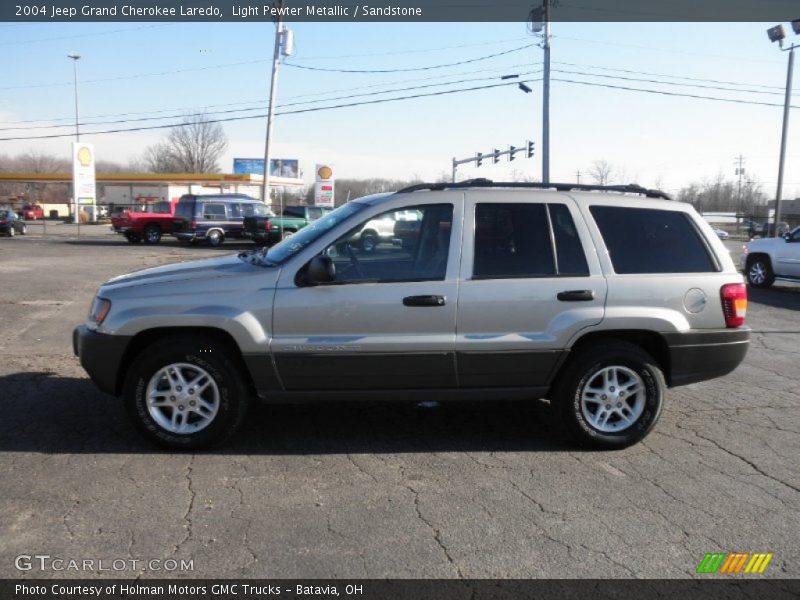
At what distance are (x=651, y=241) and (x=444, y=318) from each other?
5.59 ft

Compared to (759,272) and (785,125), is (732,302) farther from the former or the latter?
(785,125)

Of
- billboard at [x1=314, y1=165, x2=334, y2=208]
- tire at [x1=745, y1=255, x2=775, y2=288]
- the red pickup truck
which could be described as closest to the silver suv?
tire at [x1=745, y1=255, x2=775, y2=288]

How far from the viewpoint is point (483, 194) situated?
501cm

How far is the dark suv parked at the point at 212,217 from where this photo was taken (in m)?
28.6

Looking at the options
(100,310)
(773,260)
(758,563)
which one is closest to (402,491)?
(758,563)

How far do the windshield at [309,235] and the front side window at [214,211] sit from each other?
2443cm

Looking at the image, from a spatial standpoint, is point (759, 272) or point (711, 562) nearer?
point (711, 562)

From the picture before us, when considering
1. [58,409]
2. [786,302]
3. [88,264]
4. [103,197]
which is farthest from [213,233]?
[103,197]

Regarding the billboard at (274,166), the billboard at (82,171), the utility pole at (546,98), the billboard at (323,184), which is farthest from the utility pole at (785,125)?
the billboard at (274,166)

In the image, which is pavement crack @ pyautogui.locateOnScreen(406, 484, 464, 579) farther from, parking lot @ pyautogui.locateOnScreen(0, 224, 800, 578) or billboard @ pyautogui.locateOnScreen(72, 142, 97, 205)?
billboard @ pyautogui.locateOnScreen(72, 142, 97, 205)

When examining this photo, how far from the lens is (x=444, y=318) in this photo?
4746 millimetres

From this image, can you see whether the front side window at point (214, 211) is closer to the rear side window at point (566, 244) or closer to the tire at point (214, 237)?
the tire at point (214, 237)

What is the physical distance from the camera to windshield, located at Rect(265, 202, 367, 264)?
4902mm

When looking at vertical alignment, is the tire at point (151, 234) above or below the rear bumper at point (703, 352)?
above
